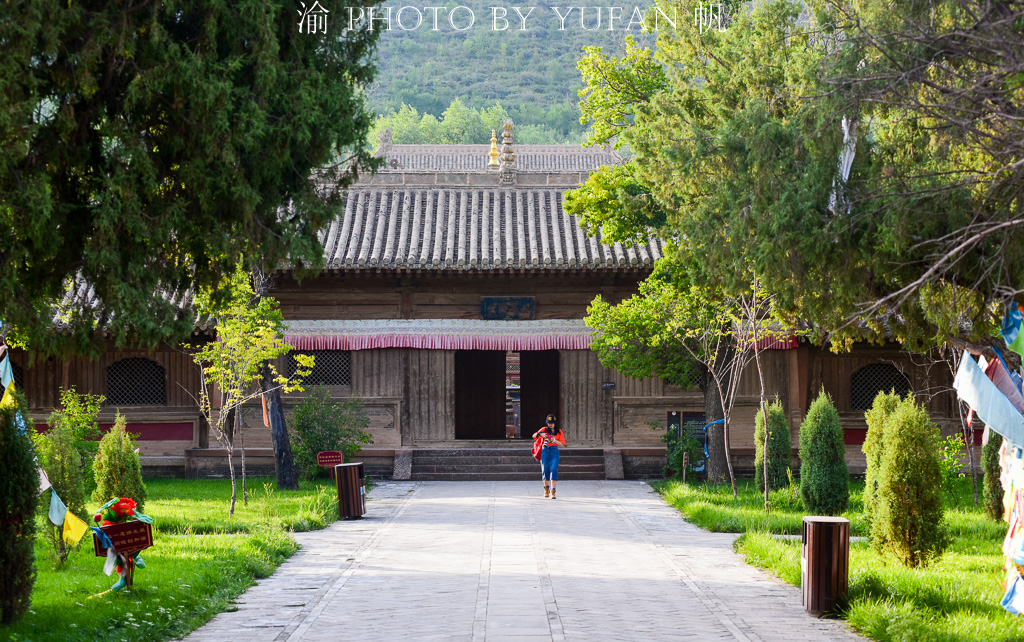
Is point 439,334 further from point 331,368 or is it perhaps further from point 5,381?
point 5,381

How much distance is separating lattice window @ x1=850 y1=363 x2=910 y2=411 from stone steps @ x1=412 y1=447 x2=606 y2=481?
5279mm

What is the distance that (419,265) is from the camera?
792 inches

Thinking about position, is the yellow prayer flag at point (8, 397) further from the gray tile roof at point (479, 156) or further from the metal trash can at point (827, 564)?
the gray tile roof at point (479, 156)

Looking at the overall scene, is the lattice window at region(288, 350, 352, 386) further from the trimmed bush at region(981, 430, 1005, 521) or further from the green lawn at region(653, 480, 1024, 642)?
the trimmed bush at region(981, 430, 1005, 521)

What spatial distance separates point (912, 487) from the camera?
9.65m

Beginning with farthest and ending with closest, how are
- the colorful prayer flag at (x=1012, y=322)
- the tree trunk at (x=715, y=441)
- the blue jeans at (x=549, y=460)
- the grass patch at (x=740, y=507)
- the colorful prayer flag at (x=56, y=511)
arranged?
the tree trunk at (x=715, y=441), the blue jeans at (x=549, y=460), the grass patch at (x=740, y=507), the colorful prayer flag at (x=56, y=511), the colorful prayer flag at (x=1012, y=322)

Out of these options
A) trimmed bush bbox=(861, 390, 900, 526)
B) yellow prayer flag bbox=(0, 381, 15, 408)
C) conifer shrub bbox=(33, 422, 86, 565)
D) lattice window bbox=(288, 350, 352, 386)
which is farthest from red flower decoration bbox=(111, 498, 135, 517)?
lattice window bbox=(288, 350, 352, 386)

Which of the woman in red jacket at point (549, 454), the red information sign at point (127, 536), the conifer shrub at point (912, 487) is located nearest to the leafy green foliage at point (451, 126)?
the woman in red jacket at point (549, 454)

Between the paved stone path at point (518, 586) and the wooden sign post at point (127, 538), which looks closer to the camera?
the paved stone path at point (518, 586)

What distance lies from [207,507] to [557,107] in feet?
189

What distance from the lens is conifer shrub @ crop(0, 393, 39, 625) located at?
738cm

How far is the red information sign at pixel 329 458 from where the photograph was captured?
18.2m

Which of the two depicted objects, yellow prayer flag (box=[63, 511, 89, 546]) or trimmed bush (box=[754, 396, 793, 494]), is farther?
trimmed bush (box=[754, 396, 793, 494])

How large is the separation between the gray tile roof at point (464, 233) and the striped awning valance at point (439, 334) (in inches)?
52.9
